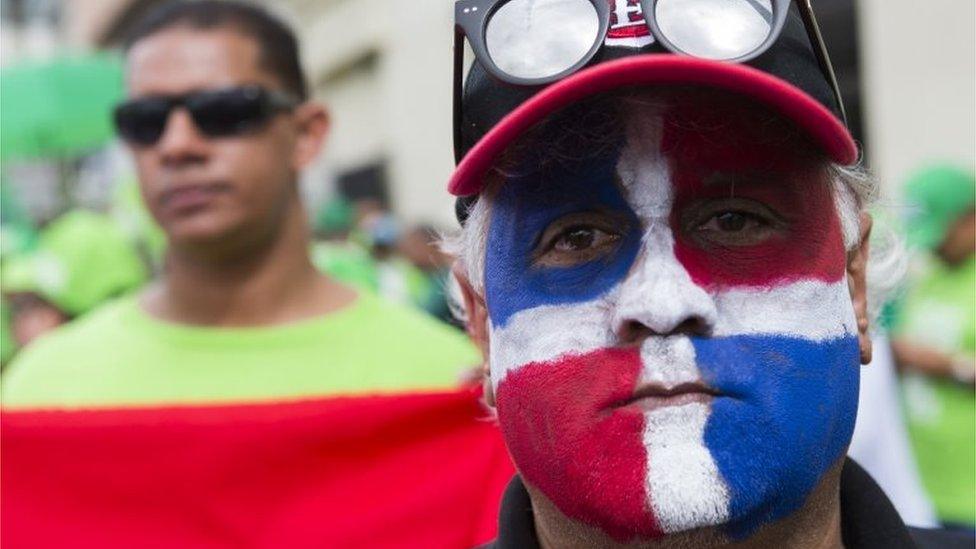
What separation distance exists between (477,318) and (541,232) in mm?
295

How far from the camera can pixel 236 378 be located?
3.37 meters

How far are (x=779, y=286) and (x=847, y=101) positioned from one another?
7429mm

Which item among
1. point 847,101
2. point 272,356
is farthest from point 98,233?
point 847,101

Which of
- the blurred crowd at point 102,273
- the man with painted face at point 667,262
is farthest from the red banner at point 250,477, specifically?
the blurred crowd at point 102,273

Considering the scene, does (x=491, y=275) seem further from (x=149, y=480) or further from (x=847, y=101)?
(x=847, y=101)

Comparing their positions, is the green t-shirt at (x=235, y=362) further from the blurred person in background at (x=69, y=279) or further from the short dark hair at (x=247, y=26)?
the blurred person in background at (x=69, y=279)

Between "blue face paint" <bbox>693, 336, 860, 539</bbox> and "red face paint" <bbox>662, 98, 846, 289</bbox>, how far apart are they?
87 millimetres

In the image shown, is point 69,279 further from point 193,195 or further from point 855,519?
point 855,519

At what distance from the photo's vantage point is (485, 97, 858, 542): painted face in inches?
61.0

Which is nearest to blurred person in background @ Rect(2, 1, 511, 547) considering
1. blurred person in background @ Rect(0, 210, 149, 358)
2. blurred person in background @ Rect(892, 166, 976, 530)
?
blurred person in background @ Rect(892, 166, 976, 530)

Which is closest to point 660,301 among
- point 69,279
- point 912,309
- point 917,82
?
point 912,309

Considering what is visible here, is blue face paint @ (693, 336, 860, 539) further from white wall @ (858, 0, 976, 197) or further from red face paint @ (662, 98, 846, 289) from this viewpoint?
white wall @ (858, 0, 976, 197)

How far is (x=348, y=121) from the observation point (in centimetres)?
1638

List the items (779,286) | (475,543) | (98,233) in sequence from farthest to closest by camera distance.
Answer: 1. (98,233)
2. (475,543)
3. (779,286)
